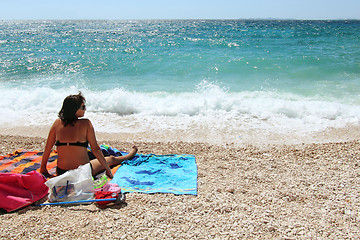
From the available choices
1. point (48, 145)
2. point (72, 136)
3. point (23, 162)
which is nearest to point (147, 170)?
point (72, 136)

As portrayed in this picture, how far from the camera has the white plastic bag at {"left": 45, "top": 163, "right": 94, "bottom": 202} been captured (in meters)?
Result: 3.51

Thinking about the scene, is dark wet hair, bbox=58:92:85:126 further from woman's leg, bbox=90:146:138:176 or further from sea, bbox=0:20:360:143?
sea, bbox=0:20:360:143

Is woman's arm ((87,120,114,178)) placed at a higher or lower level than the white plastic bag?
higher

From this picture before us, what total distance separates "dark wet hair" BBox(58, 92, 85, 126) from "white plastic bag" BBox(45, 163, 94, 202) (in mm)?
768

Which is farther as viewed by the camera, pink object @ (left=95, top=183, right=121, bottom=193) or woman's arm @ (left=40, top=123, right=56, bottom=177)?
woman's arm @ (left=40, top=123, right=56, bottom=177)

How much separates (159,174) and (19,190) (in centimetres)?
195

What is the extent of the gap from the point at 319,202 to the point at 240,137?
3317 mm

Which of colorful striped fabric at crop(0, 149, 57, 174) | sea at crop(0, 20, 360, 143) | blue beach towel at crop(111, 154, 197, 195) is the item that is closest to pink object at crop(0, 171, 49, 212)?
colorful striped fabric at crop(0, 149, 57, 174)

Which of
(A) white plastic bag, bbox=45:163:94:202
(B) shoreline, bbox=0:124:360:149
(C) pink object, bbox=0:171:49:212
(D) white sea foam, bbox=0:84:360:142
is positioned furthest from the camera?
(D) white sea foam, bbox=0:84:360:142

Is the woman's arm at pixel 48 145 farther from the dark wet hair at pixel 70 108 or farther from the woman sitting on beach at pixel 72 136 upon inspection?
the dark wet hair at pixel 70 108

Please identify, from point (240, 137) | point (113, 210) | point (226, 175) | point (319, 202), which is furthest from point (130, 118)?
point (319, 202)

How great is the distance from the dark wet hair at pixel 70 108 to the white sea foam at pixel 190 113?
137 inches

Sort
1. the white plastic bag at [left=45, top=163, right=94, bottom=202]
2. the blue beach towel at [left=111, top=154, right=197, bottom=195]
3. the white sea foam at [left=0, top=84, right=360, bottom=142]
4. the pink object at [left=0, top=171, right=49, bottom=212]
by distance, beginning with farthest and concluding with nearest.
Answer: the white sea foam at [left=0, top=84, right=360, bottom=142]
the blue beach towel at [left=111, top=154, right=197, bottom=195]
the white plastic bag at [left=45, top=163, right=94, bottom=202]
the pink object at [left=0, top=171, right=49, bottom=212]

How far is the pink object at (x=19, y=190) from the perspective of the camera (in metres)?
3.35
